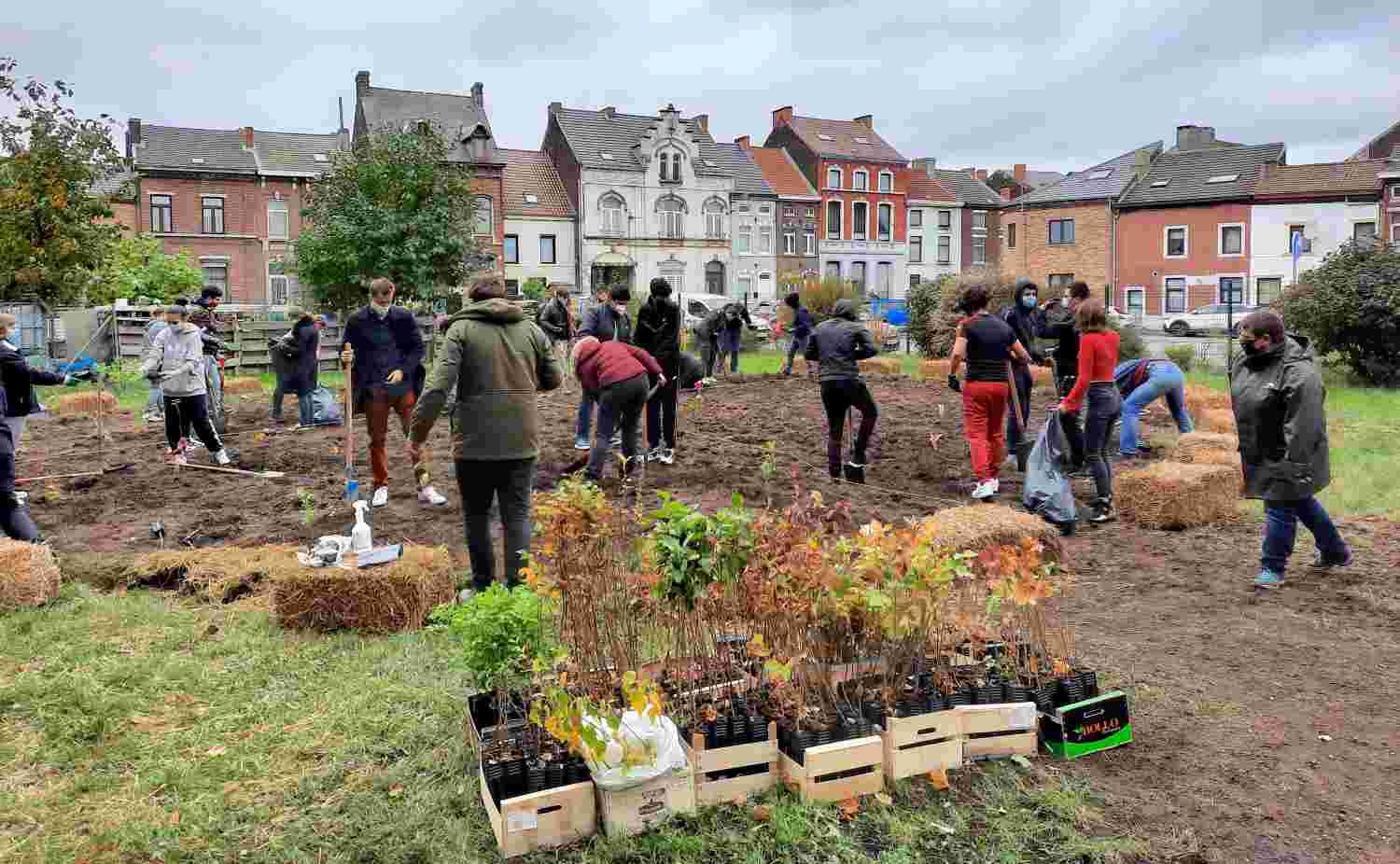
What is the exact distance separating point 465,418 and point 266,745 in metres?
2.19

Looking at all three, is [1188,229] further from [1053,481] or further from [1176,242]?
[1053,481]

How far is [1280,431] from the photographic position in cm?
679

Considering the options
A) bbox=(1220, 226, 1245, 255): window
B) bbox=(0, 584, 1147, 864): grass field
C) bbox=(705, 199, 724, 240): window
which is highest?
bbox=(705, 199, 724, 240): window

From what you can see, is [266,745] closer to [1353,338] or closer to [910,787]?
[910,787]

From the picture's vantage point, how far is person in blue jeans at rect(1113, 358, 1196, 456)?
464 inches

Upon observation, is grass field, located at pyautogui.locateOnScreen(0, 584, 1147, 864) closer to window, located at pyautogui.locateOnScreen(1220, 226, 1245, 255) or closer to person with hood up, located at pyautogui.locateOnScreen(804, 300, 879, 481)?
person with hood up, located at pyautogui.locateOnScreen(804, 300, 879, 481)

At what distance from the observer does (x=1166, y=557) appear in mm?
7855

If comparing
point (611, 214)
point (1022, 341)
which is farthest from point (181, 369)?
point (611, 214)

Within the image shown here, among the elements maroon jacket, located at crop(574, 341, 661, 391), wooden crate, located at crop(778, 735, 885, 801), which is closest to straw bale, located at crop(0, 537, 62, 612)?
maroon jacket, located at crop(574, 341, 661, 391)

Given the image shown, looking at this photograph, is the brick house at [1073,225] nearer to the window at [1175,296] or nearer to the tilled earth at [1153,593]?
the window at [1175,296]

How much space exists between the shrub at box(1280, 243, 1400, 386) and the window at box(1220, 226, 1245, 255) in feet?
102

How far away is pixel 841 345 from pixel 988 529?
3.26 metres

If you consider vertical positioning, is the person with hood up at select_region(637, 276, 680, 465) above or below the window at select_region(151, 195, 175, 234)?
below

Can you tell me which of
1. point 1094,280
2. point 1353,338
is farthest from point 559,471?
point 1094,280
